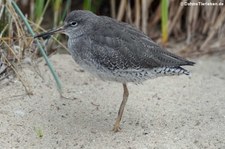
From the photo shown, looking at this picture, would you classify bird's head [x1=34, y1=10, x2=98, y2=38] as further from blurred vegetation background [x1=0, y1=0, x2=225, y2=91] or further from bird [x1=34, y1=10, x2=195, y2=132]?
blurred vegetation background [x1=0, y1=0, x2=225, y2=91]

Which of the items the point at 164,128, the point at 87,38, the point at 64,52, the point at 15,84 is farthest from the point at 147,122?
the point at 64,52

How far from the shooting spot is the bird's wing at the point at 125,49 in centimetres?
413

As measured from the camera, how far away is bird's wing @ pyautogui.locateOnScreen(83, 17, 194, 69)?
4133 mm

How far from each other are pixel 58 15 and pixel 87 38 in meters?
1.60

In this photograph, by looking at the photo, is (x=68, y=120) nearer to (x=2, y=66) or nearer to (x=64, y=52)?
(x=2, y=66)

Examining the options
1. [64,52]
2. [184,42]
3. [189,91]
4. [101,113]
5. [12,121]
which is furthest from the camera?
[184,42]

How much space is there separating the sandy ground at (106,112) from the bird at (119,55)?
263 mm

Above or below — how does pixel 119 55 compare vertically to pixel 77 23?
below

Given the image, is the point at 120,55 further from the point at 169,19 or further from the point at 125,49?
the point at 169,19

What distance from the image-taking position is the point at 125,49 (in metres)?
4.18

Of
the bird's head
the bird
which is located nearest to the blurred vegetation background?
the bird's head

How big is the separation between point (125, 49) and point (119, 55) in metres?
0.08

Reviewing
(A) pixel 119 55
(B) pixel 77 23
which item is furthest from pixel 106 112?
(B) pixel 77 23

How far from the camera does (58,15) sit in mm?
5801
